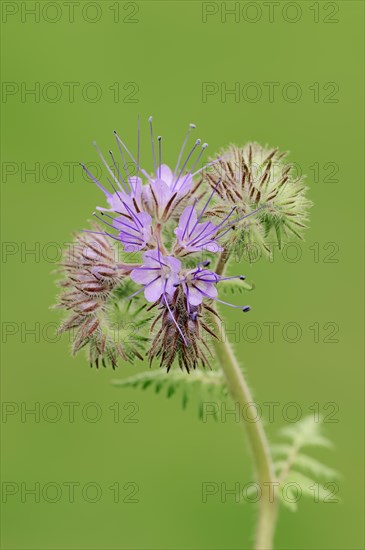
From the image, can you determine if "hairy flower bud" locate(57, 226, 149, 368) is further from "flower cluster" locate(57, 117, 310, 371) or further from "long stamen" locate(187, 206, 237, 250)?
"long stamen" locate(187, 206, 237, 250)

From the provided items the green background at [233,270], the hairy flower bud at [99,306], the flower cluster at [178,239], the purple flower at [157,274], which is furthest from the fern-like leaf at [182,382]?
the green background at [233,270]

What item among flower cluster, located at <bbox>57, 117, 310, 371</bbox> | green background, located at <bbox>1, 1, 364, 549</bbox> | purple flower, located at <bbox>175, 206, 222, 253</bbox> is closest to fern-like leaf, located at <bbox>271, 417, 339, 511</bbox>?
flower cluster, located at <bbox>57, 117, 310, 371</bbox>

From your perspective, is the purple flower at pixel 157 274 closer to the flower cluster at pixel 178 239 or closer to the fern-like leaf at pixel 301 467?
the flower cluster at pixel 178 239

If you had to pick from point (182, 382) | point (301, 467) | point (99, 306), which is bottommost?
point (301, 467)

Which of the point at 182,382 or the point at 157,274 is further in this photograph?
the point at 182,382

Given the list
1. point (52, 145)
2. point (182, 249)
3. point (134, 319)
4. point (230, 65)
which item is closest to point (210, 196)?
point (182, 249)

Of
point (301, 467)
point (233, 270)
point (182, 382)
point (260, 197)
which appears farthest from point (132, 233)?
point (233, 270)

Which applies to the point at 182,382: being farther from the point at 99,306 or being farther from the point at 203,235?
the point at 203,235
